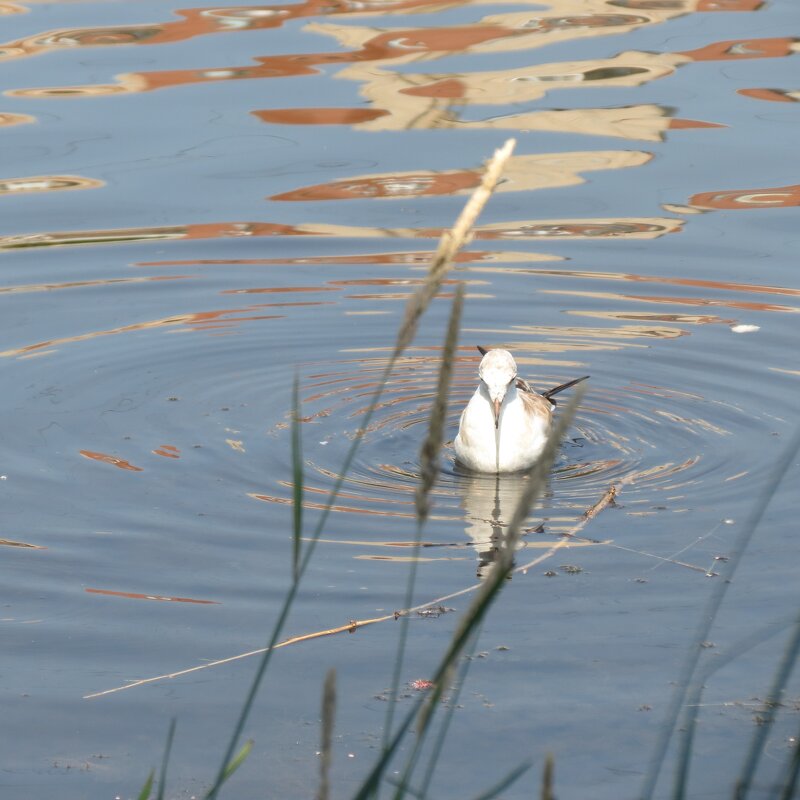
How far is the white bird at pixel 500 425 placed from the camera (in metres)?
8.74

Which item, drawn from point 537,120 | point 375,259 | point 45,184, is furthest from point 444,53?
point 375,259

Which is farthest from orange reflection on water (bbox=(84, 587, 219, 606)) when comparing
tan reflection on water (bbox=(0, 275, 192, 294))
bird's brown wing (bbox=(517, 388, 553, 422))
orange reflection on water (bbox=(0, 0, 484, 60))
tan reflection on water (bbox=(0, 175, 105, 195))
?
orange reflection on water (bbox=(0, 0, 484, 60))

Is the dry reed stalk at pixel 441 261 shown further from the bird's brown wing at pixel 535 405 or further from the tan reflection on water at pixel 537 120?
the tan reflection on water at pixel 537 120

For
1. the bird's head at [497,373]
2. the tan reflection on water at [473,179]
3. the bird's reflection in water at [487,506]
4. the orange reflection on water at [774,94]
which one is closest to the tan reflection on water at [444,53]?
the orange reflection on water at [774,94]

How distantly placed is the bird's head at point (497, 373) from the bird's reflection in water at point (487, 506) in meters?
0.43

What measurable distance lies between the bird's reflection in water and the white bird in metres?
0.08

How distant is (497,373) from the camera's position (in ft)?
28.7

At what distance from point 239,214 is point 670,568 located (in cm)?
710

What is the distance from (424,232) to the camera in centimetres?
1278

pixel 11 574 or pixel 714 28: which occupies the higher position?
pixel 714 28

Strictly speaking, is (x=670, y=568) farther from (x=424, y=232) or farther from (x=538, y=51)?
(x=538, y=51)

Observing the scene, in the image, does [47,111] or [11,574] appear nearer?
[11,574]

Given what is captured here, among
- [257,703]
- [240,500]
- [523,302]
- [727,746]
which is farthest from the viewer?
[523,302]

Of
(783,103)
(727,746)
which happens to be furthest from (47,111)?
(727,746)
